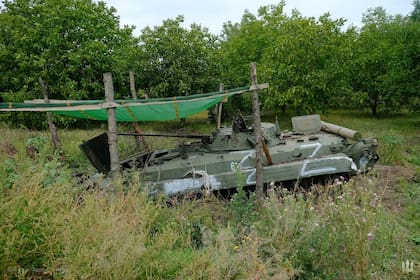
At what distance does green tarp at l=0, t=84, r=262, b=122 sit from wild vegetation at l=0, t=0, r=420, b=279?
2.78ft

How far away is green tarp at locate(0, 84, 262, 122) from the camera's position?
5812 millimetres

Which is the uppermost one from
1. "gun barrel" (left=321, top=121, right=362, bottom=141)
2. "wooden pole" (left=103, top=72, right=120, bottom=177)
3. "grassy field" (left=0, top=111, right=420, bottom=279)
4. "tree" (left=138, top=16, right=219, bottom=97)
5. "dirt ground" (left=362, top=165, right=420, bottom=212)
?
"tree" (left=138, top=16, right=219, bottom=97)

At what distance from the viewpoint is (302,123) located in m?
9.20

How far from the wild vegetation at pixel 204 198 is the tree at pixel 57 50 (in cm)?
8

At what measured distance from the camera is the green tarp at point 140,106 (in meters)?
5.81

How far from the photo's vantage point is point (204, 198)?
21.7ft

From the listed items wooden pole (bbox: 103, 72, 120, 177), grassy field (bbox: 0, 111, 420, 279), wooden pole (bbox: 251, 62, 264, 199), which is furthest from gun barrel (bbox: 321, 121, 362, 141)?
wooden pole (bbox: 103, 72, 120, 177)

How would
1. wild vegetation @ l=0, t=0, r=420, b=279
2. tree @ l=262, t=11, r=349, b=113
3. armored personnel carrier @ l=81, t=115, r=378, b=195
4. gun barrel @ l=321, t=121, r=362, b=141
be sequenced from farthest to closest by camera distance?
tree @ l=262, t=11, r=349, b=113
gun barrel @ l=321, t=121, r=362, b=141
armored personnel carrier @ l=81, t=115, r=378, b=195
wild vegetation @ l=0, t=0, r=420, b=279

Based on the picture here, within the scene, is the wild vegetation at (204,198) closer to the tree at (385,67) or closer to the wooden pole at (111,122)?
the tree at (385,67)

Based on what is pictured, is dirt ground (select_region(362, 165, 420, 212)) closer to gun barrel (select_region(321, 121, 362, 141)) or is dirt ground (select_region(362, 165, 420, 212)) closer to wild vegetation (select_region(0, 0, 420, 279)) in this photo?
wild vegetation (select_region(0, 0, 420, 279))

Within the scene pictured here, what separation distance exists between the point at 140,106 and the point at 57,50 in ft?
43.5

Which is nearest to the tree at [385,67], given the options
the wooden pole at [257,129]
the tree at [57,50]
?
the tree at [57,50]

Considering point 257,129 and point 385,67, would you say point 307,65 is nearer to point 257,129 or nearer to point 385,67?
point 385,67

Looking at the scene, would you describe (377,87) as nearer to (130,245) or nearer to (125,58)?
(125,58)
